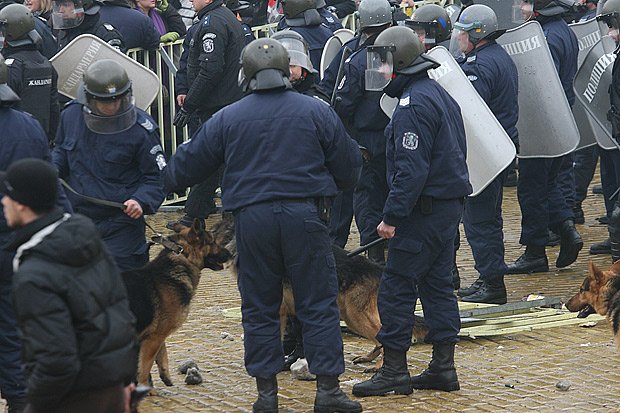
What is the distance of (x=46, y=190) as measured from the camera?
4.86 meters

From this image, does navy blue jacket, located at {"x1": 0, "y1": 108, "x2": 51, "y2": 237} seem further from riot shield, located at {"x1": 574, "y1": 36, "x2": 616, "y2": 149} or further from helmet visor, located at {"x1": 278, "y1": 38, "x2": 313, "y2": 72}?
riot shield, located at {"x1": 574, "y1": 36, "x2": 616, "y2": 149}

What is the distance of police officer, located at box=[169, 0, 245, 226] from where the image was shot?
11.7 meters

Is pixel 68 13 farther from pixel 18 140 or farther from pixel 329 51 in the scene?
pixel 18 140

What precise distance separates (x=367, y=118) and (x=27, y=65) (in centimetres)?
272

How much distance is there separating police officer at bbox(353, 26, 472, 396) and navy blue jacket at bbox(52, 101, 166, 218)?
4.62ft

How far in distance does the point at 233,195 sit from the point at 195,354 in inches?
77.7

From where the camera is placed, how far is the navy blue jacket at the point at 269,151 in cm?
682

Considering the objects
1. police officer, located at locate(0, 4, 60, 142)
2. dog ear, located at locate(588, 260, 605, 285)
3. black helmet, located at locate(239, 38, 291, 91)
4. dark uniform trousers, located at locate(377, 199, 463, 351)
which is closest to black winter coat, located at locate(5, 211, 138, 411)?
black helmet, located at locate(239, 38, 291, 91)

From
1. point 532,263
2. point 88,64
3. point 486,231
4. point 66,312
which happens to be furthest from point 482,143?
point 66,312

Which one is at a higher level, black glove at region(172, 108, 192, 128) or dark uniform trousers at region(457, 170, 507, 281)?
black glove at region(172, 108, 192, 128)

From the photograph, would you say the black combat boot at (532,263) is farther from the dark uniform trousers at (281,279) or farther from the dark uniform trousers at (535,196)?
the dark uniform trousers at (281,279)

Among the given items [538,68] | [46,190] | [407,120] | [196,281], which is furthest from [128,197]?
[538,68]

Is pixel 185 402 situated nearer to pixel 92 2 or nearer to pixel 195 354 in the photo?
pixel 195 354

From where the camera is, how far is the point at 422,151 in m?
7.25
